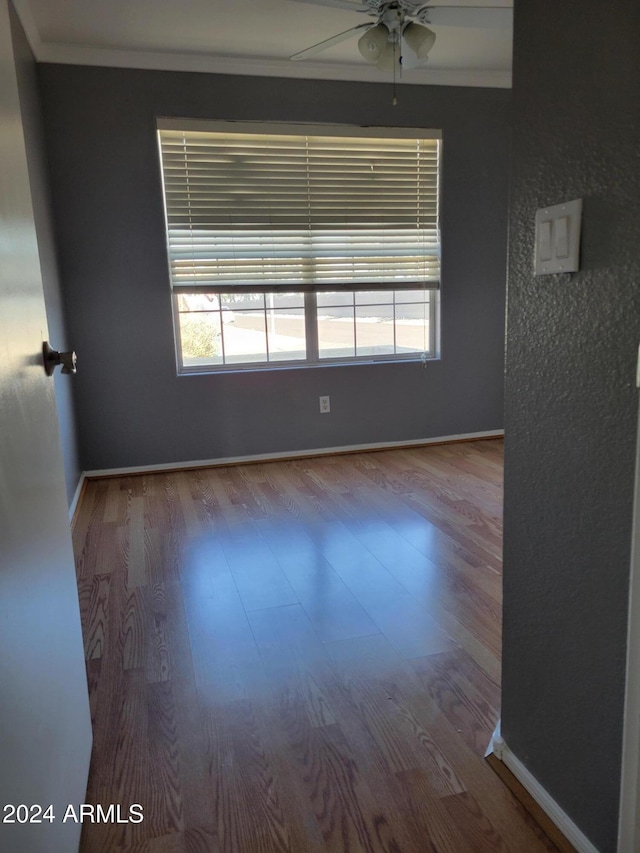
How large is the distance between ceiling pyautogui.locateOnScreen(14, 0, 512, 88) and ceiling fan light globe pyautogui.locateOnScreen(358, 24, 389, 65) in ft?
1.43

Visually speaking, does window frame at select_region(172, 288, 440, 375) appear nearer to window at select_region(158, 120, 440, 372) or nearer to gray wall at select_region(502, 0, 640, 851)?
window at select_region(158, 120, 440, 372)

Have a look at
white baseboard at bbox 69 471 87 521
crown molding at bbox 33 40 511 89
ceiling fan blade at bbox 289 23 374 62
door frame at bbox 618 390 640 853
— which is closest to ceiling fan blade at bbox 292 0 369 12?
ceiling fan blade at bbox 289 23 374 62

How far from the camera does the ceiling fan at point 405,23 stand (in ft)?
8.52

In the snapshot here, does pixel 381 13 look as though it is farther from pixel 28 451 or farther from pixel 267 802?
pixel 267 802

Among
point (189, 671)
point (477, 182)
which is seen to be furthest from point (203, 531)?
point (477, 182)

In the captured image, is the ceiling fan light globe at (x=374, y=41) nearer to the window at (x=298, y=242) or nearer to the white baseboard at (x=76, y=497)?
the window at (x=298, y=242)

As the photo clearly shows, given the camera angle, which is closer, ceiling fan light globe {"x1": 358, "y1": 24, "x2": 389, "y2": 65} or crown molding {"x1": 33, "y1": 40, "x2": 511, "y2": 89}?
ceiling fan light globe {"x1": 358, "y1": 24, "x2": 389, "y2": 65}

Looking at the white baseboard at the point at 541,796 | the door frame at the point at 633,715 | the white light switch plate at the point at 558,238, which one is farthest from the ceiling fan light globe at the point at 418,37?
the white baseboard at the point at 541,796

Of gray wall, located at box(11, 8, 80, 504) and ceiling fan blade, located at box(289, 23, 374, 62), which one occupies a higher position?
ceiling fan blade, located at box(289, 23, 374, 62)

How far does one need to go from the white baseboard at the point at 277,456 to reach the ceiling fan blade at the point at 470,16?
2657mm

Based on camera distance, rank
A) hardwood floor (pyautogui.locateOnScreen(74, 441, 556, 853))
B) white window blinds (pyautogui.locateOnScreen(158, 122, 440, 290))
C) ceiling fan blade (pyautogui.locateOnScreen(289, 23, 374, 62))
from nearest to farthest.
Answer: hardwood floor (pyautogui.locateOnScreen(74, 441, 556, 853)) → ceiling fan blade (pyautogui.locateOnScreen(289, 23, 374, 62)) → white window blinds (pyautogui.locateOnScreen(158, 122, 440, 290))

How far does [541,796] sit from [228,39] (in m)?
3.87

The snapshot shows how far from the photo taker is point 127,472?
13.5 ft

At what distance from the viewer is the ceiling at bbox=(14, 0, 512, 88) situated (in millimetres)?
3102
